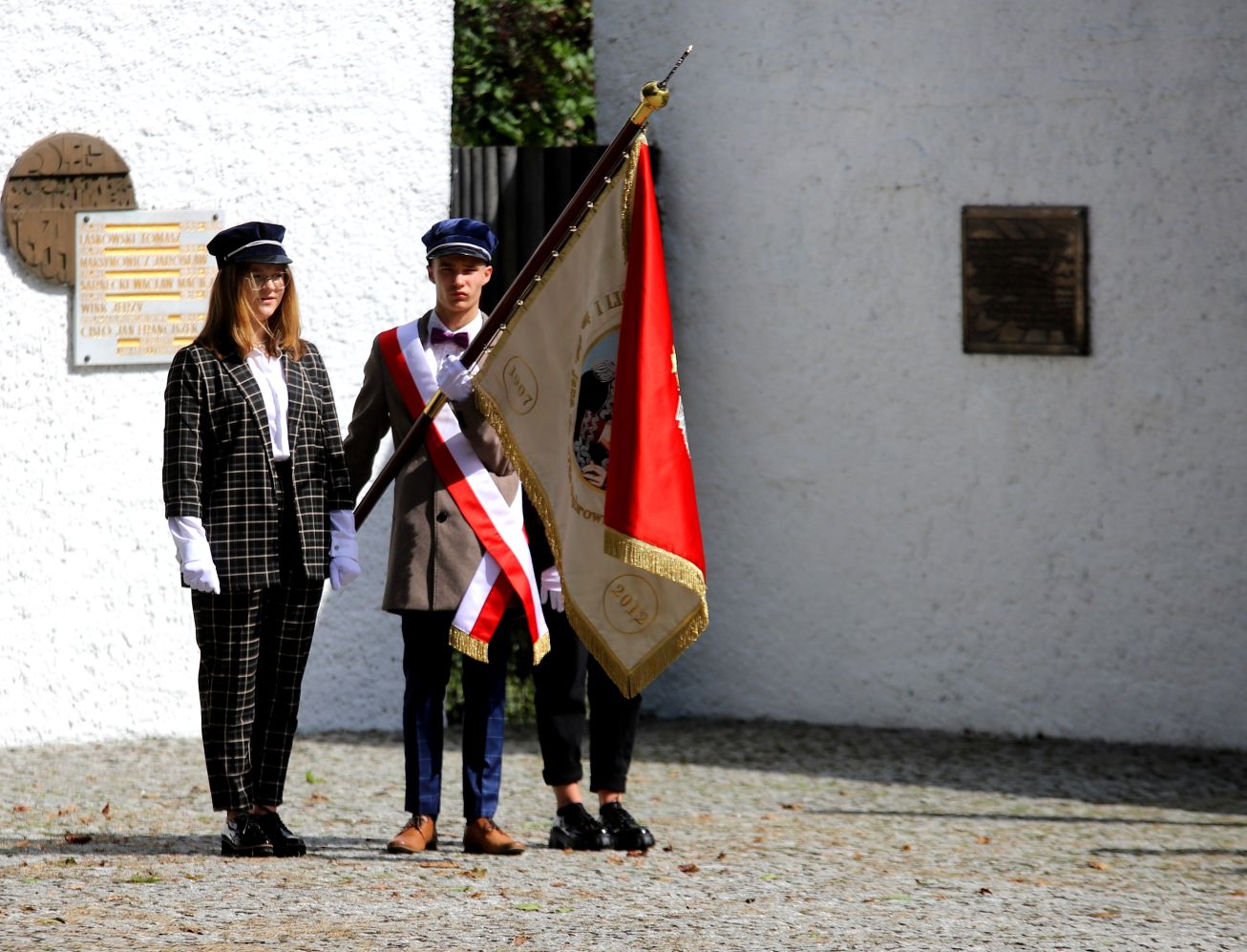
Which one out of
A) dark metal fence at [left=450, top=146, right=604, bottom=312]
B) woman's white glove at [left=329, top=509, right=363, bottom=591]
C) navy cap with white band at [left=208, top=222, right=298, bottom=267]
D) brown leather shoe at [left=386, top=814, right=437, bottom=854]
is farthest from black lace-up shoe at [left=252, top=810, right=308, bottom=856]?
dark metal fence at [left=450, top=146, right=604, bottom=312]

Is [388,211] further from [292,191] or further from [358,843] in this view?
[358,843]

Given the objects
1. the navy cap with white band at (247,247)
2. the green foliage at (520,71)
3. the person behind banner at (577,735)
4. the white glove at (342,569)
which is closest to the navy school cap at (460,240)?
the navy cap with white band at (247,247)

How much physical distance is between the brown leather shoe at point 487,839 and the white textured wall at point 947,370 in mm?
3280

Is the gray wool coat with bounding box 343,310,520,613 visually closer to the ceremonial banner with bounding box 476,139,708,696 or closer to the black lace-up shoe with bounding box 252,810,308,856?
the ceremonial banner with bounding box 476,139,708,696

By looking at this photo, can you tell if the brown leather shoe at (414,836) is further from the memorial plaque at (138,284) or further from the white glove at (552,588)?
the memorial plaque at (138,284)

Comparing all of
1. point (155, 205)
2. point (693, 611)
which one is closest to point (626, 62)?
point (155, 205)

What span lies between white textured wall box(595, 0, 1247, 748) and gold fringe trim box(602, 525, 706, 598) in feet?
11.2

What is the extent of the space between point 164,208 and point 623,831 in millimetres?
3513

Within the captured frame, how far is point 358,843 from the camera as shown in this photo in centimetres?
620

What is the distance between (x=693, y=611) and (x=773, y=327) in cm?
357

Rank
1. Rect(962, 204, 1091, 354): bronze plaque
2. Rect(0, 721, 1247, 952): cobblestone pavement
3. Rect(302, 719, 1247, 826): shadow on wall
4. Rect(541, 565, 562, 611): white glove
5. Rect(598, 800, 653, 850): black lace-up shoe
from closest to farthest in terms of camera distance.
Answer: Rect(0, 721, 1247, 952): cobblestone pavement → Rect(541, 565, 562, 611): white glove → Rect(598, 800, 653, 850): black lace-up shoe → Rect(302, 719, 1247, 826): shadow on wall → Rect(962, 204, 1091, 354): bronze plaque

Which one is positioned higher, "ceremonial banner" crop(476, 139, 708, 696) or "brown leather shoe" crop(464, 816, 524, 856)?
"ceremonial banner" crop(476, 139, 708, 696)

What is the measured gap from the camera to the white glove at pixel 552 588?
598cm

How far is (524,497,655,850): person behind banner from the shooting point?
19.9 ft
